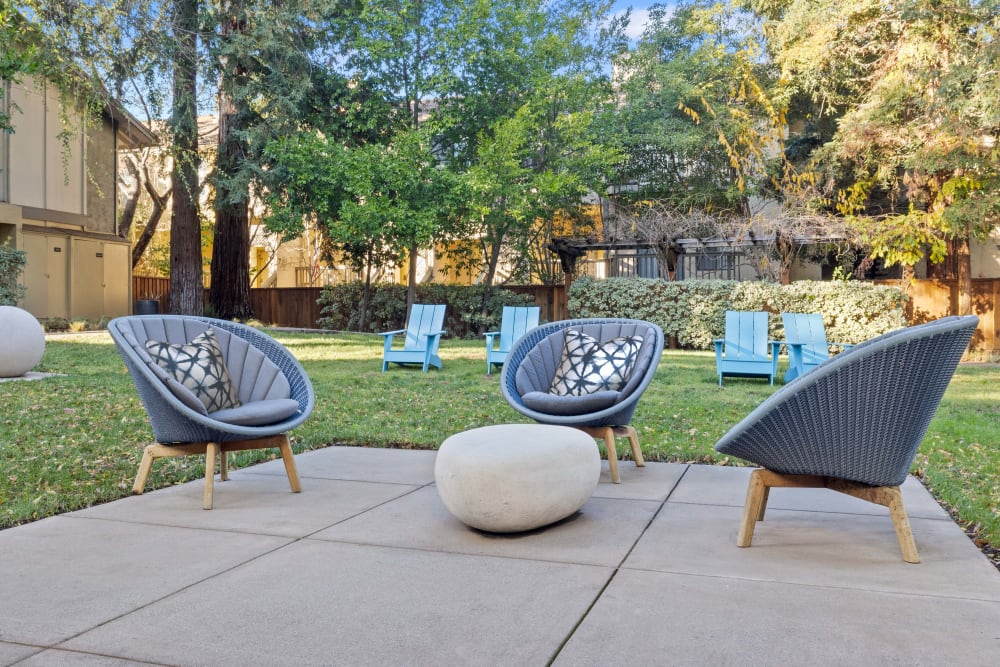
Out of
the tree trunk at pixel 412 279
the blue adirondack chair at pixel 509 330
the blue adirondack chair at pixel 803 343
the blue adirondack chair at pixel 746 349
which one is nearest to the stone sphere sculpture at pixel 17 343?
the blue adirondack chair at pixel 509 330

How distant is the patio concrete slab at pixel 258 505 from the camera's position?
3.71 meters

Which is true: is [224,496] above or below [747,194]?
below

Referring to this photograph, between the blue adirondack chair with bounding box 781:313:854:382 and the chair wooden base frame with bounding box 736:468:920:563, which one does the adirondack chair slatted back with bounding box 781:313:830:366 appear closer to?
the blue adirondack chair with bounding box 781:313:854:382

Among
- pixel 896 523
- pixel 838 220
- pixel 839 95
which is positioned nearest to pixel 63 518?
pixel 896 523

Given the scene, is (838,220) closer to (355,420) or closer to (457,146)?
(457,146)

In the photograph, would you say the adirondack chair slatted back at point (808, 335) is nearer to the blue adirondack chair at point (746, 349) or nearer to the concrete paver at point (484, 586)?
the blue adirondack chair at point (746, 349)

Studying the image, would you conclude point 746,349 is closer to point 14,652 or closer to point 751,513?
point 751,513

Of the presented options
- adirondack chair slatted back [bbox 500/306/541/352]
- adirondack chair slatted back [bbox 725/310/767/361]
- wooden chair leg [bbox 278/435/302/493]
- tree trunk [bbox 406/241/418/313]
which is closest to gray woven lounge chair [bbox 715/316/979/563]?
wooden chair leg [bbox 278/435/302/493]

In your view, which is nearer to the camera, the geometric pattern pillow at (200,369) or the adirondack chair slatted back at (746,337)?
the geometric pattern pillow at (200,369)

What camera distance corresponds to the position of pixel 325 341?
15.5 metres

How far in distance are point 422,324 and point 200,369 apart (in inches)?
268

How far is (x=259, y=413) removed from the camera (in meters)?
4.25

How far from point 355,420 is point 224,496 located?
2.58m

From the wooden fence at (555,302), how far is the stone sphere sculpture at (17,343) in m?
11.0
